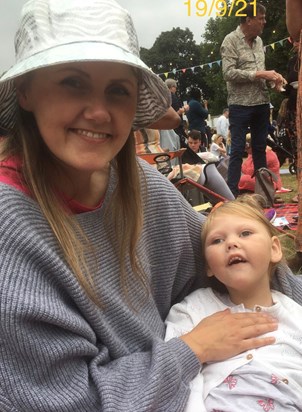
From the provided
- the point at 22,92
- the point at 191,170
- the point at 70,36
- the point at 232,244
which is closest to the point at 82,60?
the point at 70,36

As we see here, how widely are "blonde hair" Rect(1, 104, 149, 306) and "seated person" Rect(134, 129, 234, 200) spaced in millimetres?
2274

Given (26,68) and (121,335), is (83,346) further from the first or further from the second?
(26,68)

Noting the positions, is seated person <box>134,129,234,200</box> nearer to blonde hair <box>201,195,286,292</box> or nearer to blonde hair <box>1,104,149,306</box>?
blonde hair <box>201,195,286,292</box>

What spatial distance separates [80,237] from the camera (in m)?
1.24

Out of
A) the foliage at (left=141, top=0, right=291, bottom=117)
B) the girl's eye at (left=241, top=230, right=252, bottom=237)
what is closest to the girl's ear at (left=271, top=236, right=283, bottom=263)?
the girl's eye at (left=241, top=230, right=252, bottom=237)

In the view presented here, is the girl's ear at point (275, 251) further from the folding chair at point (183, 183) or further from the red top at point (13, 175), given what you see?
the folding chair at point (183, 183)

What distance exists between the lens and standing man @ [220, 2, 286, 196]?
4.70 metres

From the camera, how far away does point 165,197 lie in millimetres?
1612

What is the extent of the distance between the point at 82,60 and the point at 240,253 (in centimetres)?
80

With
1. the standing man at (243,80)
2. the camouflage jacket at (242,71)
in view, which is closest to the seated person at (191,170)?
the standing man at (243,80)

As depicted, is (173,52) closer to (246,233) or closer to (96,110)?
(246,233)

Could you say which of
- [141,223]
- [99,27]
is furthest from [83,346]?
[99,27]

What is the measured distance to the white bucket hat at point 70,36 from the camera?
3.46 feet

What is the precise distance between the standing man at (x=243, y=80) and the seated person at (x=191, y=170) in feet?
1.67
